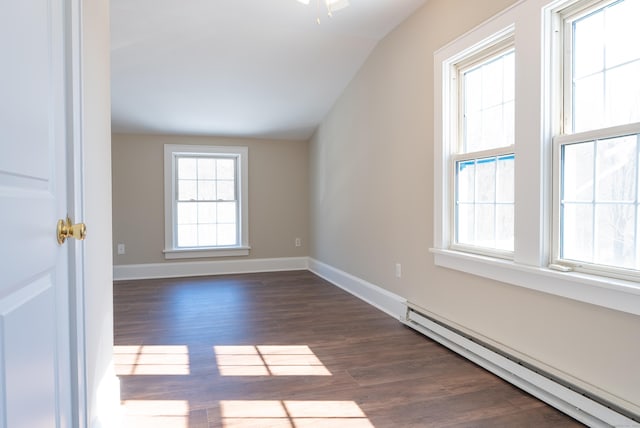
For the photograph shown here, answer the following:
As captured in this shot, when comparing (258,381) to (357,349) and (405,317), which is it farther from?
(405,317)

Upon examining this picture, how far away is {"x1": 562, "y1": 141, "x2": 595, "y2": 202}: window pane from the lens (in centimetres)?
185

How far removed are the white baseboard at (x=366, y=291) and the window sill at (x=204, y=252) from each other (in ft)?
3.77

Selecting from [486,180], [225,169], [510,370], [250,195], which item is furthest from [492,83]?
[225,169]

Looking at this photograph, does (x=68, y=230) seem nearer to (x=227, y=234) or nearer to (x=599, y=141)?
(x=599, y=141)

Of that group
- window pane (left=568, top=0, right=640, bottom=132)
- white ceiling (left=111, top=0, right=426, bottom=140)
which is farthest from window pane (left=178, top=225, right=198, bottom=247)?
window pane (left=568, top=0, right=640, bottom=132)

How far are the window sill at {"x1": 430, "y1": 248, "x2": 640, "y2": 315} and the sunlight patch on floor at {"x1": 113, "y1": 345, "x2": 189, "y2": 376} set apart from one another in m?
1.90

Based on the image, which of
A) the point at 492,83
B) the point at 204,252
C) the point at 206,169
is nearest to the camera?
the point at 492,83

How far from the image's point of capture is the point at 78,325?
1.19 meters

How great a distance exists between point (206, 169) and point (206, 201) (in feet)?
1.52

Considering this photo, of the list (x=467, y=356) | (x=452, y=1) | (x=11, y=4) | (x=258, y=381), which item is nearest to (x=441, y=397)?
(x=467, y=356)

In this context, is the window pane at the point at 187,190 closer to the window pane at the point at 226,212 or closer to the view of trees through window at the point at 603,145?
the window pane at the point at 226,212

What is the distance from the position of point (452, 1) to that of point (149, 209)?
4360mm

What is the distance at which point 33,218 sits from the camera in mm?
891

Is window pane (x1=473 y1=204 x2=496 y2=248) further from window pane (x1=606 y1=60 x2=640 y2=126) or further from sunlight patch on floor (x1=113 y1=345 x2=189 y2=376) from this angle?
sunlight patch on floor (x1=113 y1=345 x2=189 y2=376)
